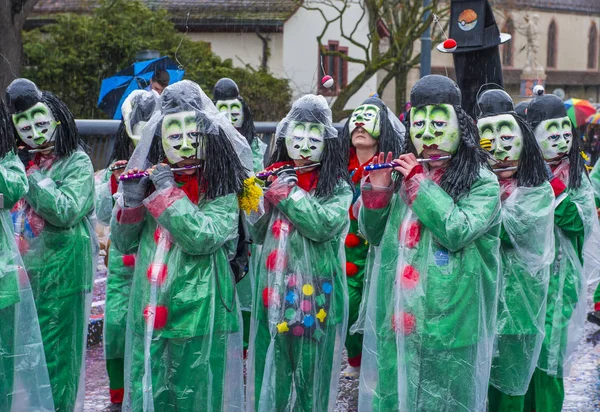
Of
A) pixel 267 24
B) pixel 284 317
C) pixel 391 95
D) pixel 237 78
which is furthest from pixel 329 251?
pixel 391 95

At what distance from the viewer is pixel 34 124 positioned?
5117 millimetres

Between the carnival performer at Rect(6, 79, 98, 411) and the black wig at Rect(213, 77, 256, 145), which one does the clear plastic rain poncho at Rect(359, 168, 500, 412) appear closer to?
the carnival performer at Rect(6, 79, 98, 411)

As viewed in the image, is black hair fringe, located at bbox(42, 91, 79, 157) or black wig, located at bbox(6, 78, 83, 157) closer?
black wig, located at bbox(6, 78, 83, 157)

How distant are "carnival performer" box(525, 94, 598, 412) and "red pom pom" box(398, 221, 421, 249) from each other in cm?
161

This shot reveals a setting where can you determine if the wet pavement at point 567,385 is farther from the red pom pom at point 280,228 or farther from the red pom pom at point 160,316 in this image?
the red pom pom at point 160,316

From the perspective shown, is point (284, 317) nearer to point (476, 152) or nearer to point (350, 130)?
point (476, 152)

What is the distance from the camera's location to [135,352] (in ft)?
14.5

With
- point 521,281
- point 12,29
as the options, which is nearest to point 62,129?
point 521,281

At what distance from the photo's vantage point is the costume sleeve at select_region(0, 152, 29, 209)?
177 inches

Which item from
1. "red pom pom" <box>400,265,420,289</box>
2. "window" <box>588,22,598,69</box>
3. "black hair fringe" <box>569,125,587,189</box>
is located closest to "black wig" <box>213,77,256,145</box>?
"black hair fringe" <box>569,125,587,189</box>

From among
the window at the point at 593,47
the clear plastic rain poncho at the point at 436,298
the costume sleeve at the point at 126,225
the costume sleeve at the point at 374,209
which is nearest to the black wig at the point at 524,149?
the clear plastic rain poncho at the point at 436,298

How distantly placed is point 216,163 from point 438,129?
0.96 metres

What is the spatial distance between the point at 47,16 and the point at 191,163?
21.8 meters

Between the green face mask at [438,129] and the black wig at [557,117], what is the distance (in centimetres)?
173
